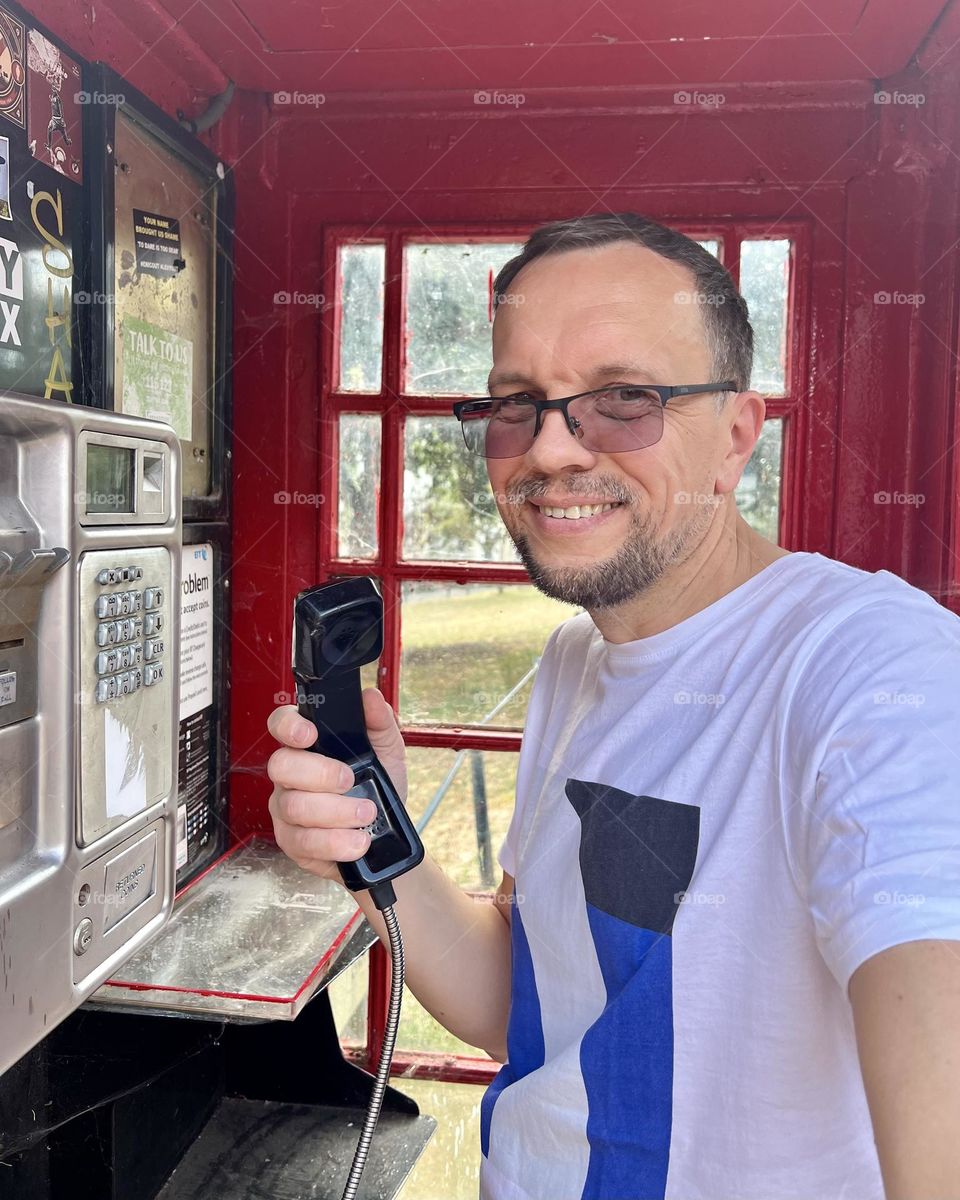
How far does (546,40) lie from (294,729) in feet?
4.31

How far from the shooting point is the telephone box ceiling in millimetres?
1572

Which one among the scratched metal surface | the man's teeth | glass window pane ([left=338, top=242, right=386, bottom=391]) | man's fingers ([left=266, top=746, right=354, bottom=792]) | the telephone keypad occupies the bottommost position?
the scratched metal surface

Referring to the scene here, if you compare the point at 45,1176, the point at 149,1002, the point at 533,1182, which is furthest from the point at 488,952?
the point at 45,1176

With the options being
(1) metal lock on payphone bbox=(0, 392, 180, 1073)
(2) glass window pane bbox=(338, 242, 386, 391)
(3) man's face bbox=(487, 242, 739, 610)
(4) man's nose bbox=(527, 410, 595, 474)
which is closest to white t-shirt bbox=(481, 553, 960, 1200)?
(3) man's face bbox=(487, 242, 739, 610)

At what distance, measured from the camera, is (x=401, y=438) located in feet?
6.67

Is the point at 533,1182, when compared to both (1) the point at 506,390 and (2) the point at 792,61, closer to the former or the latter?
(1) the point at 506,390

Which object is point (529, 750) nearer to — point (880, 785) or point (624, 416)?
point (624, 416)

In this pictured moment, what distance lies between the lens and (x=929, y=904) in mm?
642

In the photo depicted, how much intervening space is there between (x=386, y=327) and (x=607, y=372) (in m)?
1.05

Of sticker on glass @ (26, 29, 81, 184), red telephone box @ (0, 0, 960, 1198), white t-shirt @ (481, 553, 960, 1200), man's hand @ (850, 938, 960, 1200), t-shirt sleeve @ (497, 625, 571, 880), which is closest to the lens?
man's hand @ (850, 938, 960, 1200)

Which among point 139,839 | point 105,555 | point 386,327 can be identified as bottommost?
point 139,839

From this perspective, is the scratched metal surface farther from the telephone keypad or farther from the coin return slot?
the coin return slot

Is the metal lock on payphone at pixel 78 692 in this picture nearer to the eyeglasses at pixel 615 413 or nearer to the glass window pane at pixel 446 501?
the eyeglasses at pixel 615 413

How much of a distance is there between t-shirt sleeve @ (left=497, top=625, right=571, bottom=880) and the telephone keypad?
1.59 feet
